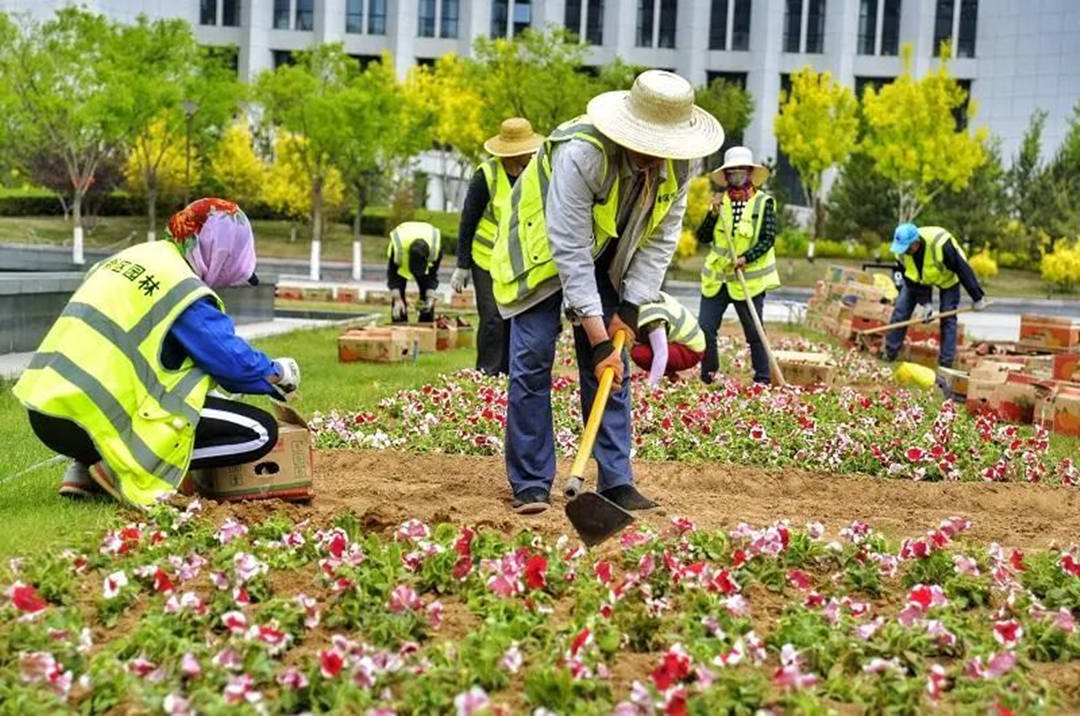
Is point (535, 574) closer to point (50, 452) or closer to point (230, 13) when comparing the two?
point (50, 452)

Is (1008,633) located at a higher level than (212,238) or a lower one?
lower

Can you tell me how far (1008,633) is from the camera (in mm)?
4188

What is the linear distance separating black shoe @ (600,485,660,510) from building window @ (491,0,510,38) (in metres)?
58.7

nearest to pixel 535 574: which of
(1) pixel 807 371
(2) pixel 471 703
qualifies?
(2) pixel 471 703

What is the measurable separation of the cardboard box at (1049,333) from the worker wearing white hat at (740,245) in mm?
3870

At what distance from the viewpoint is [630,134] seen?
5945mm

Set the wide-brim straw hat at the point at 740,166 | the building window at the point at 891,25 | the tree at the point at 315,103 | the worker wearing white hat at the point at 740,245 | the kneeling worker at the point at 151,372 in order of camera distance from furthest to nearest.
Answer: the building window at the point at 891,25 → the tree at the point at 315,103 → the worker wearing white hat at the point at 740,245 → the wide-brim straw hat at the point at 740,166 → the kneeling worker at the point at 151,372

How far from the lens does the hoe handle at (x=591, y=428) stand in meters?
5.61

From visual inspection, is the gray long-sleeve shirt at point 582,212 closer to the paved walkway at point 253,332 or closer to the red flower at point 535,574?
the red flower at point 535,574

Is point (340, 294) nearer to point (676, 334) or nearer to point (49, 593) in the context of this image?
point (676, 334)

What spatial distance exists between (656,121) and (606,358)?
3.45 ft

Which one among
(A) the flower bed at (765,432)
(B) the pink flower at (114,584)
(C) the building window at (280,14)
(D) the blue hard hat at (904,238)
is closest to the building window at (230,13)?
(C) the building window at (280,14)

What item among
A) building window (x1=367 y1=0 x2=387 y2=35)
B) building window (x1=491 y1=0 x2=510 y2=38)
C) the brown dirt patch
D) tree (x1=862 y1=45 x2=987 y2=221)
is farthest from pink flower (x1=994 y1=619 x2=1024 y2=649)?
building window (x1=367 y1=0 x2=387 y2=35)

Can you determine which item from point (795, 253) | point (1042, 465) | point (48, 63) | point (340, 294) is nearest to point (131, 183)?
point (48, 63)
